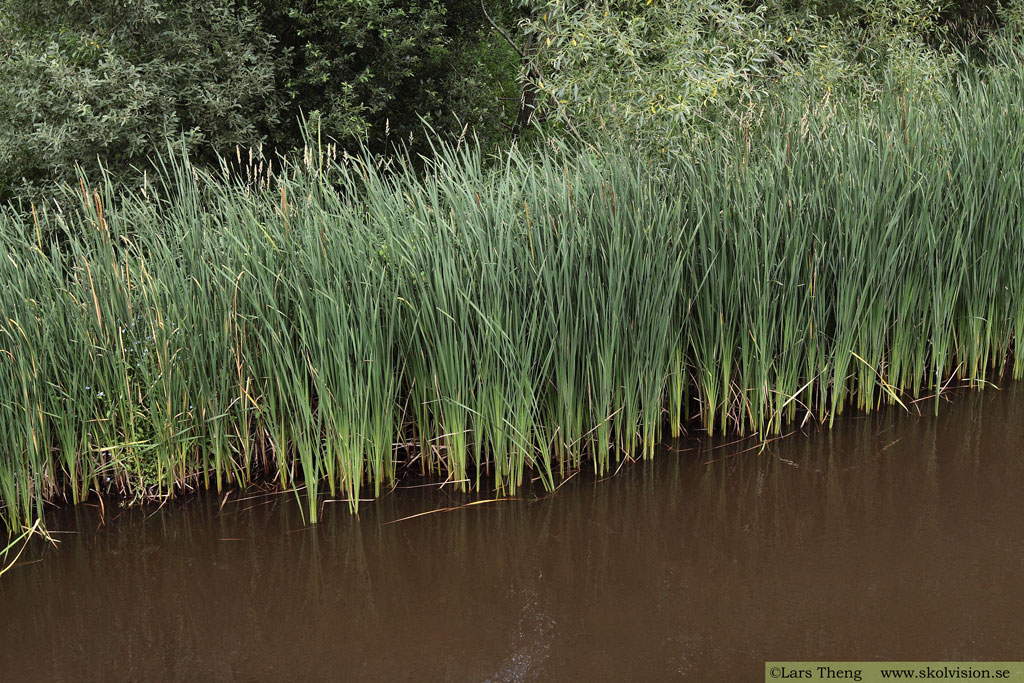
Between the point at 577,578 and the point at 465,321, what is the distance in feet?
3.79

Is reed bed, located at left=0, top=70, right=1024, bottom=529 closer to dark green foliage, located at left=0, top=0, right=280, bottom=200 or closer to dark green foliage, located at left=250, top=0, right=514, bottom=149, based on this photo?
dark green foliage, located at left=0, top=0, right=280, bottom=200

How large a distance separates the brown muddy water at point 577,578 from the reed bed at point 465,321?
9.9 inches

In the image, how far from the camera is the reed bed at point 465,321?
4.00m

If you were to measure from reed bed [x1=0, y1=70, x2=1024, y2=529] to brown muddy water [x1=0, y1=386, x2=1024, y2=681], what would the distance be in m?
0.25

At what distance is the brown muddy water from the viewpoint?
10.0 feet

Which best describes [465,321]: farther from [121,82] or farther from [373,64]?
[373,64]

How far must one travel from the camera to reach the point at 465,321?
399cm

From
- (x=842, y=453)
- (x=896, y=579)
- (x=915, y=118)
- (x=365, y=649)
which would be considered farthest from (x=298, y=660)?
(x=915, y=118)

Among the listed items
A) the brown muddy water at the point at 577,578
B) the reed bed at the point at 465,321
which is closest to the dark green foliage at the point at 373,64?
the reed bed at the point at 465,321

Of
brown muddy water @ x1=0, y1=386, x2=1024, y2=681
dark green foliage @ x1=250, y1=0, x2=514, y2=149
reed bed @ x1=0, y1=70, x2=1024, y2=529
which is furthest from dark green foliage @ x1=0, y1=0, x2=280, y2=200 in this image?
brown muddy water @ x1=0, y1=386, x2=1024, y2=681

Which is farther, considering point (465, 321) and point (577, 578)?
point (465, 321)

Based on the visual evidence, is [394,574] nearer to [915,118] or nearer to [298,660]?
[298,660]

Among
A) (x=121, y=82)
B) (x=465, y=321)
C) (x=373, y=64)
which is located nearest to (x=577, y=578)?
(x=465, y=321)

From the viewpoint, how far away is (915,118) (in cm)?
527
